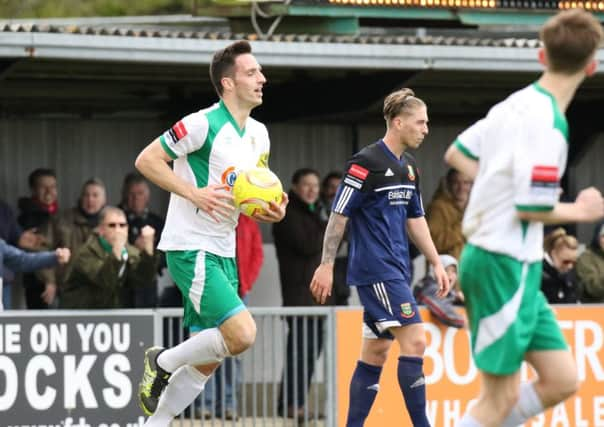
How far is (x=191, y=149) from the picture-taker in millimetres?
8867

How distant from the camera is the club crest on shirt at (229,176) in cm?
887

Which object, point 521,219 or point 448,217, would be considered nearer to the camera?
point 521,219

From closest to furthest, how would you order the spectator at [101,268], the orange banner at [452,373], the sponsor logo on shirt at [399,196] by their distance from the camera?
1. the sponsor logo on shirt at [399,196]
2. the spectator at [101,268]
3. the orange banner at [452,373]

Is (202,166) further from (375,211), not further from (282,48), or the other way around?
(282,48)

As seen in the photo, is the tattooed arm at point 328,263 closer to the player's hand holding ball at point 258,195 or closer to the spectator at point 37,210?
the player's hand holding ball at point 258,195

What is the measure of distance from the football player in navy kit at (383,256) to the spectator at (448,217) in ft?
12.1

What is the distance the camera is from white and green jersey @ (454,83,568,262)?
6691 mm

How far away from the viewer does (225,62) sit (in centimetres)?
914

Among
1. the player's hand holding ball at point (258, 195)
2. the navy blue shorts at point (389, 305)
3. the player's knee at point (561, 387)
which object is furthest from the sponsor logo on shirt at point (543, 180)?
the navy blue shorts at point (389, 305)

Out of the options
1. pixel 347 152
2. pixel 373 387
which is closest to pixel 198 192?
pixel 373 387

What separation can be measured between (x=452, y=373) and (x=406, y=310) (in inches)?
105

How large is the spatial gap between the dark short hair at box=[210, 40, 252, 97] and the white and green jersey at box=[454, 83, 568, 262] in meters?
2.42

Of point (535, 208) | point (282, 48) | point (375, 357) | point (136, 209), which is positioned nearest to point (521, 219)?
point (535, 208)

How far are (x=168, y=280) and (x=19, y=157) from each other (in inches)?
82.9
